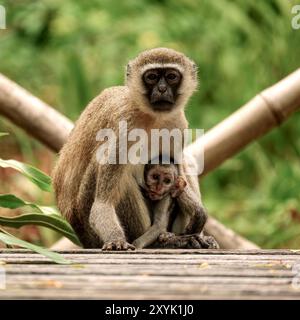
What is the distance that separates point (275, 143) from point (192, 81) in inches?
157

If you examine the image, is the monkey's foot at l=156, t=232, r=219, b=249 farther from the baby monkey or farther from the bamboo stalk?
the bamboo stalk

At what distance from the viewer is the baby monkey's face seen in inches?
227

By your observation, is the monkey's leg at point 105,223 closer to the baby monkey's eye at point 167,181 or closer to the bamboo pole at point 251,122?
the baby monkey's eye at point 167,181

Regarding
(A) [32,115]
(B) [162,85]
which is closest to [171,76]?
(B) [162,85]

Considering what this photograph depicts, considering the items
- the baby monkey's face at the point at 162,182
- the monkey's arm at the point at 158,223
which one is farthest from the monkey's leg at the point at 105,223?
the baby monkey's face at the point at 162,182

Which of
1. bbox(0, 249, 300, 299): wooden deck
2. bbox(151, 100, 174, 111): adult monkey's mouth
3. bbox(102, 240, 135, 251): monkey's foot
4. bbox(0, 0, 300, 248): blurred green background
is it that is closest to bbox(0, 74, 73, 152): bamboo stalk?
bbox(151, 100, 174, 111): adult monkey's mouth

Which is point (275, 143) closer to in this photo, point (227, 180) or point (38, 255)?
point (227, 180)

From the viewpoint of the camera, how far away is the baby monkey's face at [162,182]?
5773 millimetres

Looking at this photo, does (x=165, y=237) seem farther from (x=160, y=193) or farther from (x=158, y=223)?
(x=160, y=193)

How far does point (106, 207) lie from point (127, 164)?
304mm

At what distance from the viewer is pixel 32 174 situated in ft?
17.5

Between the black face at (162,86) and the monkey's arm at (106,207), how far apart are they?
0.48m
